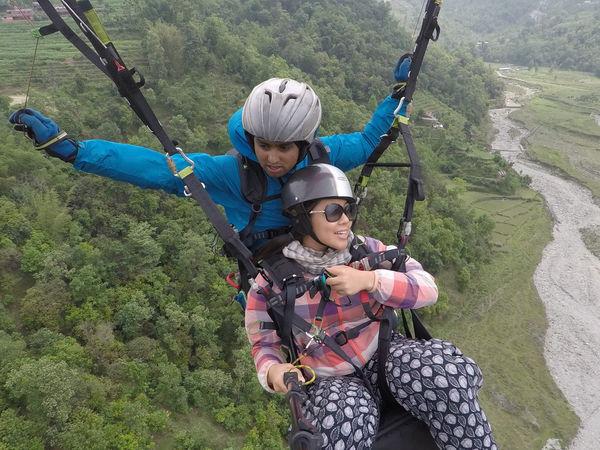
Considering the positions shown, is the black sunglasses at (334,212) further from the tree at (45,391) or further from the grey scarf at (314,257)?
the tree at (45,391)

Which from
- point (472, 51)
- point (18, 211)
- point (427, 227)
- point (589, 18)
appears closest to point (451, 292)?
point (427, 227)

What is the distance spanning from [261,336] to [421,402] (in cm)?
96

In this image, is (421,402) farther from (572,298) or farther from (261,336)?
(572,298)

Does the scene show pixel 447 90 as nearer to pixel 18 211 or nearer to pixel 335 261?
pixel 18 211

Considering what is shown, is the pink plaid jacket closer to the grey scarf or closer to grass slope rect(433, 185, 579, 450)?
the grey scarf

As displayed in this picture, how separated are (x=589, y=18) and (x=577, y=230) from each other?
10989cm

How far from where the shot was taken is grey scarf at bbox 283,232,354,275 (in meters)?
2.56

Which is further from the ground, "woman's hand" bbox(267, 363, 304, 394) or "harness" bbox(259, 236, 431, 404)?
"harness" bbox(259, 236, 431, 404)

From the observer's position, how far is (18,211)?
66.5 ft

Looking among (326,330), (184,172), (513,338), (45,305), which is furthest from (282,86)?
(513,338)

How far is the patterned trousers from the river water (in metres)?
22.2

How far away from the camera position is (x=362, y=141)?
342 centimetres

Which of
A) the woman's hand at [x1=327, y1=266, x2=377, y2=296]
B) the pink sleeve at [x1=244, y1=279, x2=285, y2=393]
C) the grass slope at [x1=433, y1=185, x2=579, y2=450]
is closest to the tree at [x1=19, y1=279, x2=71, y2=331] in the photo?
the pink sleeve at [x1=244, y1=279, x2=285, y2=393]

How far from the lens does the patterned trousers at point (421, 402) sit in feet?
7.27
